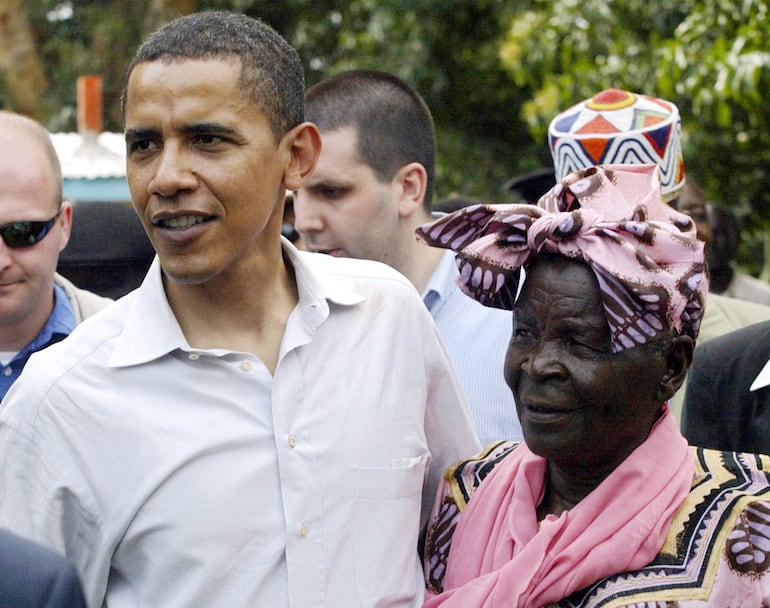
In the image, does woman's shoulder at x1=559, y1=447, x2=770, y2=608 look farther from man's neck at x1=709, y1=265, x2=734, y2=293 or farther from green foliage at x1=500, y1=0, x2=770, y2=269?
green foliage at x1=500, y1=0, x2=770, y2=269

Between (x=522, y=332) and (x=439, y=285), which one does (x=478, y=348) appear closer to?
(x=439, y=285)

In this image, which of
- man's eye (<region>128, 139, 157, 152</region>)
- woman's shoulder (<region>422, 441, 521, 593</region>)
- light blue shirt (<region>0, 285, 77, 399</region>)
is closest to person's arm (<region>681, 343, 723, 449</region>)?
woman's shoulder (<region>422, 441, 521, 593</region>)

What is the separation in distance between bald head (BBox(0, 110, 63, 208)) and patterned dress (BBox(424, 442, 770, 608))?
7.14 feet

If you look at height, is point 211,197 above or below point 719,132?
above

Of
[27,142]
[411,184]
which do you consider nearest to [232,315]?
[27,142]

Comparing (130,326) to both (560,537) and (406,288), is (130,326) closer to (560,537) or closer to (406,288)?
(406,288)

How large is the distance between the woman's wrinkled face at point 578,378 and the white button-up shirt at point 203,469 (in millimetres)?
348

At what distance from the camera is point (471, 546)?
2.87 meters

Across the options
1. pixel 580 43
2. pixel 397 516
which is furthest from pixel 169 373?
pixel 580 43

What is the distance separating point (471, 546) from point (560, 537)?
0.83ft

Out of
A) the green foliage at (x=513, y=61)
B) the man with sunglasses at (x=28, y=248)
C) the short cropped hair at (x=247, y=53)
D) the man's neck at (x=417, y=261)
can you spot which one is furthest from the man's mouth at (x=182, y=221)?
the green foliage at (x=513, y=61)

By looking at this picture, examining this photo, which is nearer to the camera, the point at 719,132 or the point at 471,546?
the point at 471,546

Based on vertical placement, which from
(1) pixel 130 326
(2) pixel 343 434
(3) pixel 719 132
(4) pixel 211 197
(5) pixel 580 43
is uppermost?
(4) pixel 211 197

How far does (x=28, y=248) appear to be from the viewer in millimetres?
3826
